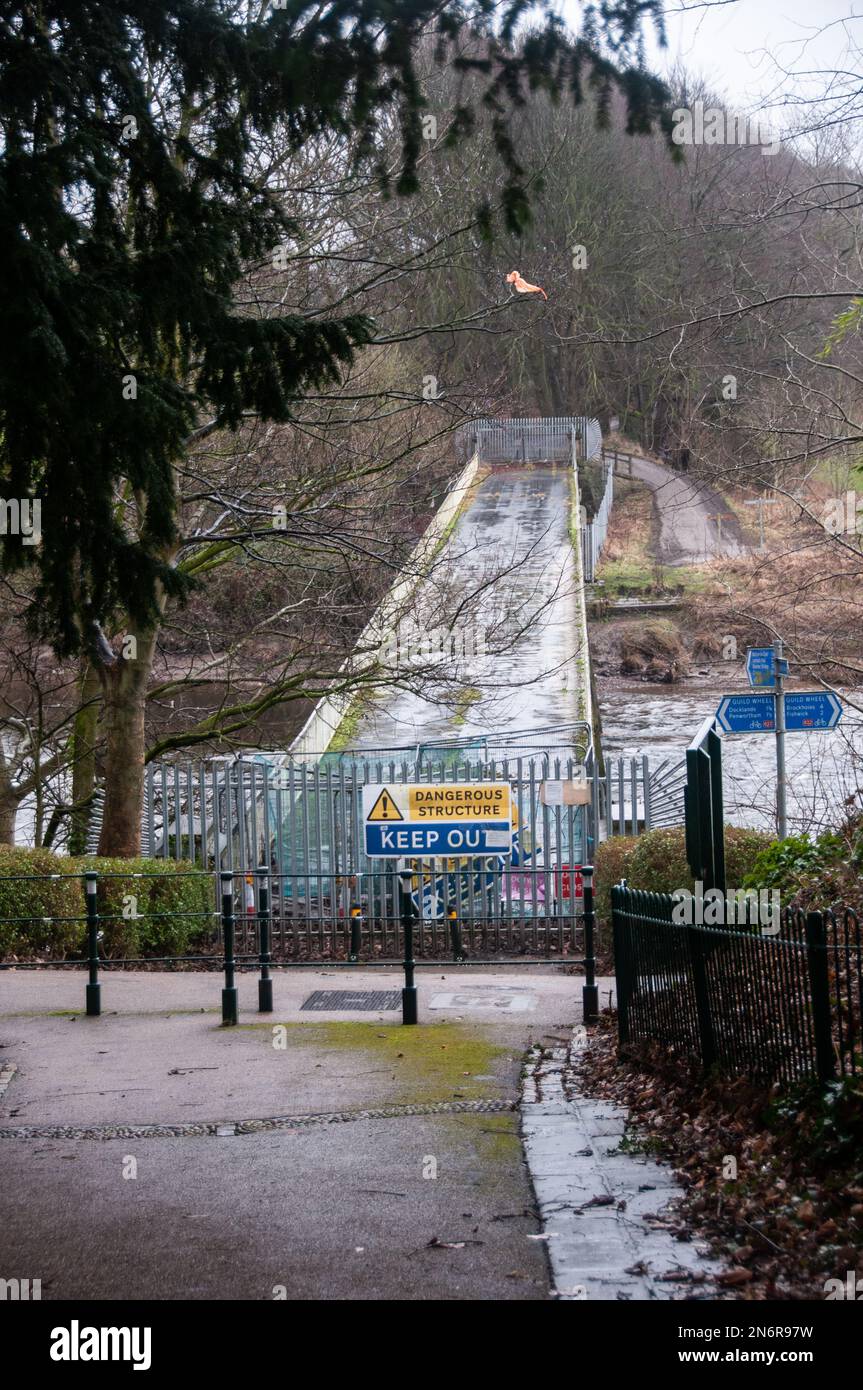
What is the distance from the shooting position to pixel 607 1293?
4.66 m

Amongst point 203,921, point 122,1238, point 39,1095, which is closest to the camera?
point 122,1238

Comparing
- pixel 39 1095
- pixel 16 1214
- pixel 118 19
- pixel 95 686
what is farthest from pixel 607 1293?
pixel 95 686

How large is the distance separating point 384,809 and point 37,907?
3824 millimetres

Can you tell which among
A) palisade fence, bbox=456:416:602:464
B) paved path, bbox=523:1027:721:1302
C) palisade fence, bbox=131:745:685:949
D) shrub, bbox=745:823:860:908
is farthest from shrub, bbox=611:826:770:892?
palisade fence, bbox=456:416:602:464

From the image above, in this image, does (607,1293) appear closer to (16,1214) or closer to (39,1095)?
(16,1214)

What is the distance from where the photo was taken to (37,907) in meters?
14.0

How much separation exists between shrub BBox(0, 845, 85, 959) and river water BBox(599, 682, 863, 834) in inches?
423

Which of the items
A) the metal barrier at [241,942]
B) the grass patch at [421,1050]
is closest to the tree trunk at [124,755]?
the metal barrier at [241,942]

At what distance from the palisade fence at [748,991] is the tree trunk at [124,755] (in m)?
8.77

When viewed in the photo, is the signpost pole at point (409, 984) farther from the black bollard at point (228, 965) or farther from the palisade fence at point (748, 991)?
the palisade fence at point (748, 991)

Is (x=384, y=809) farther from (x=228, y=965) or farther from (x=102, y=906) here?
(x=228, y=965)

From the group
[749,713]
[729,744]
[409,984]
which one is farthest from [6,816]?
[729,744]

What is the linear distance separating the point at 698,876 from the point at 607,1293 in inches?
161

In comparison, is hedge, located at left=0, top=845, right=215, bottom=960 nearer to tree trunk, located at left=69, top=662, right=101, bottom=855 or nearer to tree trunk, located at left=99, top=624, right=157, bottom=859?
tree trunk, located at left=99, top=624, right=157, bottom=859
